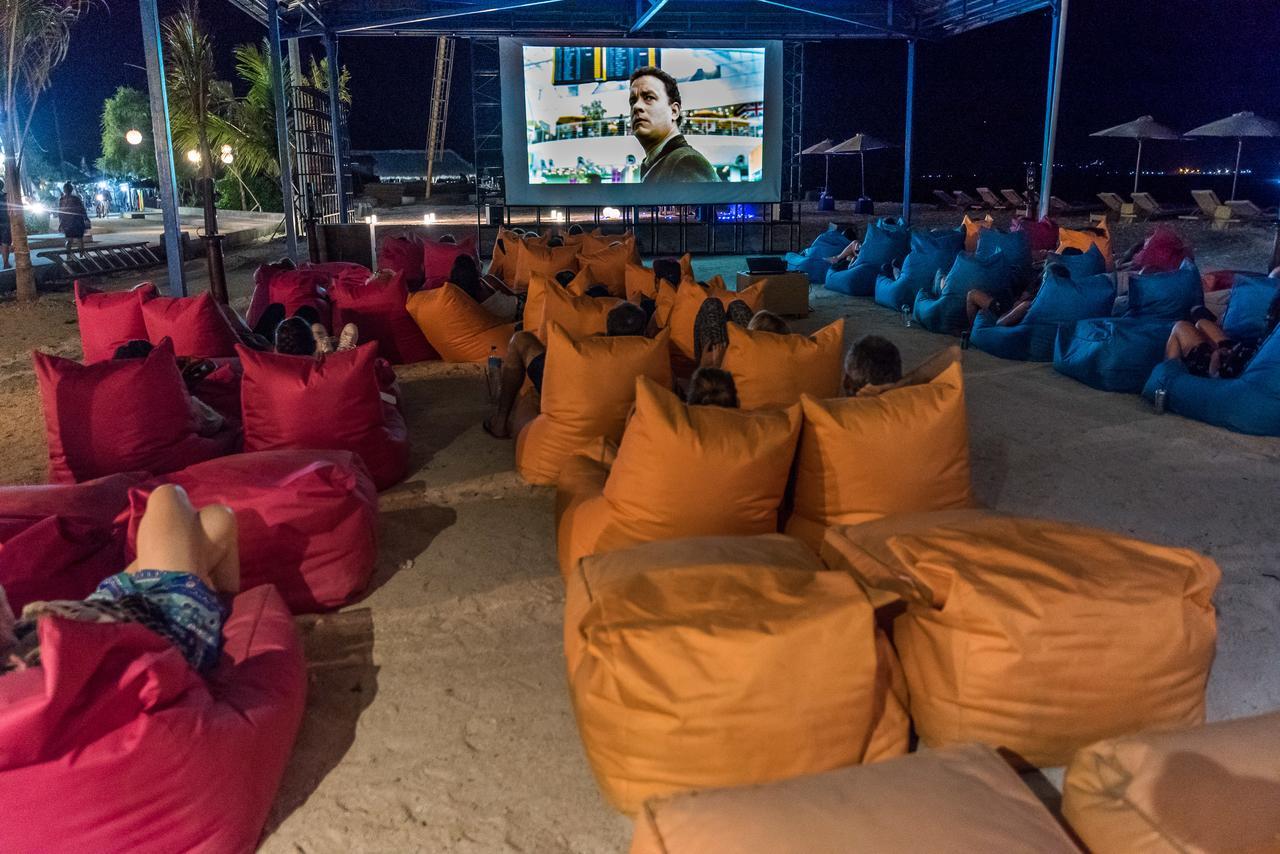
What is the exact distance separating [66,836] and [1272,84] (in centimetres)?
3714

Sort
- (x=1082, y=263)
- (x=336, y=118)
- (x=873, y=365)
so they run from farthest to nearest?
(x=336, y=118), (x=1082, y=263), (x=873, y=365)

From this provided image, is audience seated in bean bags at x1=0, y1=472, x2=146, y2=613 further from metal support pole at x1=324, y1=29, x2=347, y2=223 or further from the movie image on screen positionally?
the movie image on screen

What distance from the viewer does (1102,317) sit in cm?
662

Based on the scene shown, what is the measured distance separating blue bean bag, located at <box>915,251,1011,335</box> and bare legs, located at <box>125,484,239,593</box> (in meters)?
6.53

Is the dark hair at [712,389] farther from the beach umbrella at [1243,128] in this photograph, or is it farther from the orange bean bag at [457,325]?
the beach umbrella at [1243,128]

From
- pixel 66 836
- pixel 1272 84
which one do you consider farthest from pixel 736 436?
pixel 1272 84

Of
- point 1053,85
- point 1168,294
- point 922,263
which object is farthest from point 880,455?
point 1053,85

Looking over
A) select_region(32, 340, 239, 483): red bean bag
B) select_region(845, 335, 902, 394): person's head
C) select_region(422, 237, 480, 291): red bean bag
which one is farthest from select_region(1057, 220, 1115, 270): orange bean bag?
select_region(32, 340, 239, 483): red bean bag

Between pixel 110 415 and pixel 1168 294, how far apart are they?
6586mm

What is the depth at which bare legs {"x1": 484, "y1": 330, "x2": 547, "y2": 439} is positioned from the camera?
483cm

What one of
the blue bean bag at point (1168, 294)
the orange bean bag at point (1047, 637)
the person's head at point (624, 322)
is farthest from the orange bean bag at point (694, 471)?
the blue bean bag at point (1168, 294)

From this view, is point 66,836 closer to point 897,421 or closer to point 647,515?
point 647,515

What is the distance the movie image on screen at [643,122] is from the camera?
13.6 metres

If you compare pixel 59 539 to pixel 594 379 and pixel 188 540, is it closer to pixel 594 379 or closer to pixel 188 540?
pixel 188 540
